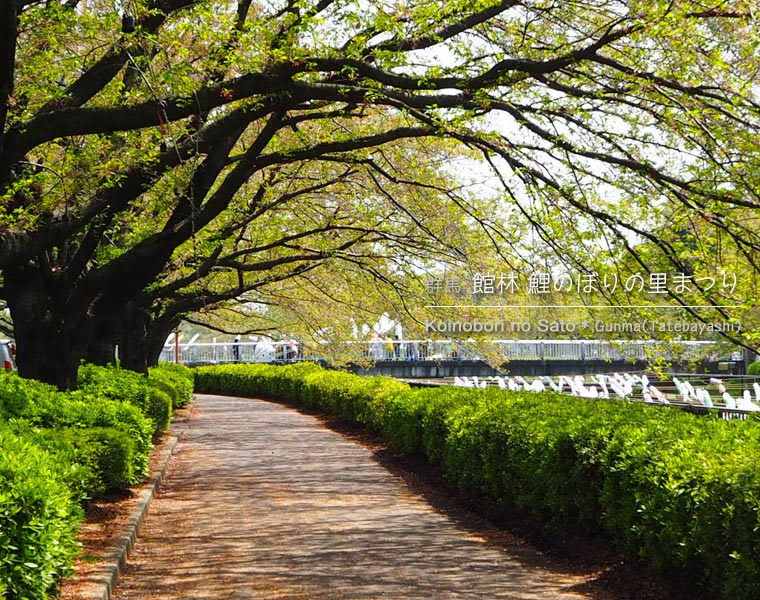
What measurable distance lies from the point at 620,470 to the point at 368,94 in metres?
4.25

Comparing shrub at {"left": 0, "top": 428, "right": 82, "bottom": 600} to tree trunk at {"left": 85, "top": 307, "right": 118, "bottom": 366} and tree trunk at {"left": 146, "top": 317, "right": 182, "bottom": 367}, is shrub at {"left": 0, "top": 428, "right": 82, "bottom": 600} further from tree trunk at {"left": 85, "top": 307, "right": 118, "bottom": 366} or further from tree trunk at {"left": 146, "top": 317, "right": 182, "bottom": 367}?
tree trunk at {"left": 146, "top": 317, "right": 182, "bottom": 367}

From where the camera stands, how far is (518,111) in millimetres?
Result: 9492

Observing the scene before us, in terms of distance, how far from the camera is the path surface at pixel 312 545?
7.25 metres

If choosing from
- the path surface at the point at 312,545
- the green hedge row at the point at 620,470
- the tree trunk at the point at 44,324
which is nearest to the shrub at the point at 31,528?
the path surface at the point at 312,545

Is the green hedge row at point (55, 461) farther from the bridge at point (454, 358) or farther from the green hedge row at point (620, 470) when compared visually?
the bridge at point (454, 358)

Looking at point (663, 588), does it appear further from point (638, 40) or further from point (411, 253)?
point (411, 253)

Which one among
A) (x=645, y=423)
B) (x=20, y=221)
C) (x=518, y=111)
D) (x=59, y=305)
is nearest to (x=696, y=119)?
(x=518, y=111)

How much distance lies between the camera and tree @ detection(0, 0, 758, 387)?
8641 mm

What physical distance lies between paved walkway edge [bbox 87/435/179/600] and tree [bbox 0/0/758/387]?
127 inches

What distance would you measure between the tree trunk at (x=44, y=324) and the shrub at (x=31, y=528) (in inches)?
333

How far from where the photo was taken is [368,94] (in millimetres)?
9266

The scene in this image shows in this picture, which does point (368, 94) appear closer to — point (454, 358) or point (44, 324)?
point (44, 324)

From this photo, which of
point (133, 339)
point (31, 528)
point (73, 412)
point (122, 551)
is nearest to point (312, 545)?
point (122, 551)

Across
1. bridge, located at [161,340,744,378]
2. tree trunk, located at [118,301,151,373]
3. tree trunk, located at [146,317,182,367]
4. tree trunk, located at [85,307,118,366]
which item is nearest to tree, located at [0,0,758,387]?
tree trunk, located at [85,307,118,366]
